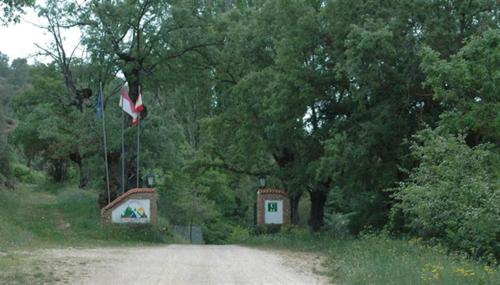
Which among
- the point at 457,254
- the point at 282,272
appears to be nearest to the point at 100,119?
the point at 282,272

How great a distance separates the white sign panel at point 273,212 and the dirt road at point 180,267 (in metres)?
8.88

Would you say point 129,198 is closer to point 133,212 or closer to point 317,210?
point 133,212

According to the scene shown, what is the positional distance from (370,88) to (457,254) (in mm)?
7393

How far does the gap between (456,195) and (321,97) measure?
8.26 meters

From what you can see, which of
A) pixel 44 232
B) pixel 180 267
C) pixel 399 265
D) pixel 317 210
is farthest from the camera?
pixel 317 210

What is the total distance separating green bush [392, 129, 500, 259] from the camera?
47.4 ft

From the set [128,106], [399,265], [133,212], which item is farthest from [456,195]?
[128,106]

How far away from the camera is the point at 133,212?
2409 centimetres

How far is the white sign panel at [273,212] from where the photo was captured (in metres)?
27.8

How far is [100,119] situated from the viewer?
90.0 ft

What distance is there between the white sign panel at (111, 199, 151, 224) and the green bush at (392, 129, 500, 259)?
10.3m

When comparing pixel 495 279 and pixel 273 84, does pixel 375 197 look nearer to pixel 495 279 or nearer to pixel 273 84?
pixel 273 84

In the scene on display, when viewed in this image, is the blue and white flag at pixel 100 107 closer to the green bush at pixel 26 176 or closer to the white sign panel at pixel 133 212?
the white sign panel at pixel 133 212

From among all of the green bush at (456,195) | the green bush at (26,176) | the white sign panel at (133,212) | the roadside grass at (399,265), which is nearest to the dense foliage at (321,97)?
the green bush at (456,195)
